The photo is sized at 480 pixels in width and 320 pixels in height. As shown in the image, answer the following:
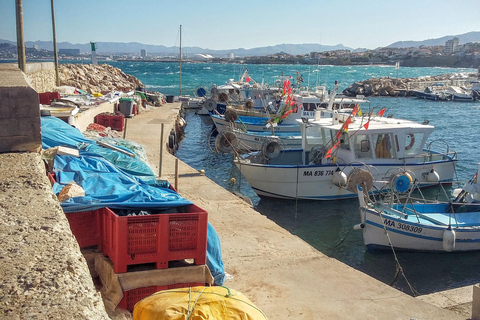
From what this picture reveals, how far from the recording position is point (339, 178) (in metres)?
14.3

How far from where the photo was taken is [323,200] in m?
14.9

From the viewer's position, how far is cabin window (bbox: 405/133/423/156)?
15155 millimetres

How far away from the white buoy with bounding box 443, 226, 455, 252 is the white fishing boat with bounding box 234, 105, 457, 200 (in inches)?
147

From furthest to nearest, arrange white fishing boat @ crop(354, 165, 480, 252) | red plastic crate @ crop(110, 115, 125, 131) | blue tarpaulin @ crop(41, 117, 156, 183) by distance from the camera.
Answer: red plastic crate @ crop(110, 115, 125, 131)
white fishing boat @ crop(354, 165, 480, 252)
blue tarpaulin @ crop(41, 117, 156, 183)

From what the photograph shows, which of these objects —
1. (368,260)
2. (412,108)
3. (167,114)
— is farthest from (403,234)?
(412,108)

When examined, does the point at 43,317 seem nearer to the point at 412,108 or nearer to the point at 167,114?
the point at 167,114

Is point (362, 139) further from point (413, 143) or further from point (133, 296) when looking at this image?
point (133, 296)

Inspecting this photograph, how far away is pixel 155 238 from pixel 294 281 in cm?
240

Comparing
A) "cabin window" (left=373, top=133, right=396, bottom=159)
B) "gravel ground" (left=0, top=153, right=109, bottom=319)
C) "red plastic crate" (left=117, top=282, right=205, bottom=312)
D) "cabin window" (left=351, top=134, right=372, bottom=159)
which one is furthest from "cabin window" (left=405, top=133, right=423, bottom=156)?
"gravel ground" (left=0, top=153, right=109, bottom=319)

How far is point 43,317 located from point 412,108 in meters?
49.2

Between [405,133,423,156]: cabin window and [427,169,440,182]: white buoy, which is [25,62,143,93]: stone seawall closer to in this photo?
[405,133,423,156]: cabin window

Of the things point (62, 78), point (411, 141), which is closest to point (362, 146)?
point (411, 141)

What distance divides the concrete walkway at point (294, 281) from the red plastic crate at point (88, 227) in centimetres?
192

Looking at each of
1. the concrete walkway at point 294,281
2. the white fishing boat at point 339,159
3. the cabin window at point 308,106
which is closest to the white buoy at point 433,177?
the white fishing boat at point 339,159
